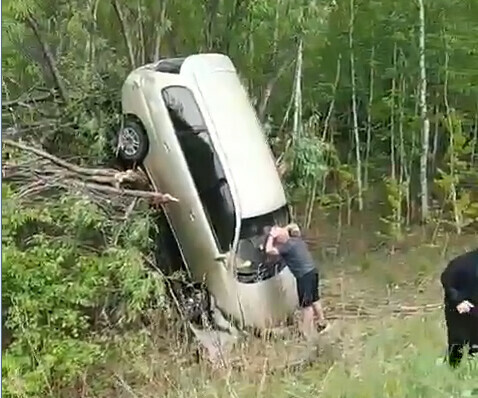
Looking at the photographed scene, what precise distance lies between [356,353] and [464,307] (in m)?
0.19

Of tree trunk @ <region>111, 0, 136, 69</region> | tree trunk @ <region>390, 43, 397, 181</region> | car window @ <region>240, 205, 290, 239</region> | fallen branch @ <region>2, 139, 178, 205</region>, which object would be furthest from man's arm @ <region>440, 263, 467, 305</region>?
tree trunk @ <region>111, 0, 136, 69</region>

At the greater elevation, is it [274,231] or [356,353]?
[274,231]

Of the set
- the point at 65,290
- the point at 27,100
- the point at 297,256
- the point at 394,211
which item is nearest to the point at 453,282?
the point at 394,211

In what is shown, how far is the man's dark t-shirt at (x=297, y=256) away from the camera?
7.68 ft

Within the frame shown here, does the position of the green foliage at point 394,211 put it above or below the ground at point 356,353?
above

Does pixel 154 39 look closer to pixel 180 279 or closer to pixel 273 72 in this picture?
pixel 273 72

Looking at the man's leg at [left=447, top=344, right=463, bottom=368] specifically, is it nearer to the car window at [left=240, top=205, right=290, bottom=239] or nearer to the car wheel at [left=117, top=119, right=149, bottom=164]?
the car window at [left=240, top=205, right=290, bottom=239]

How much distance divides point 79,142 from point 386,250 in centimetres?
54

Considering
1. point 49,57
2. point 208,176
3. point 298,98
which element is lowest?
point 208,176

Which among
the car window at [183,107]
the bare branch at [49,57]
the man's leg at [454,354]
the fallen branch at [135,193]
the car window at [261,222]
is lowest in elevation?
the man's leg at [454,354]

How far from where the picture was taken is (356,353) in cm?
233

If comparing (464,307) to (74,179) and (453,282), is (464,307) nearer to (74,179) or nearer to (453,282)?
(453,282)

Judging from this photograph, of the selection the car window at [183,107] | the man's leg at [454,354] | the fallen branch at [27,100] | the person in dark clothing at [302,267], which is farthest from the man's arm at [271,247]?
the fallen branch at [27,100]

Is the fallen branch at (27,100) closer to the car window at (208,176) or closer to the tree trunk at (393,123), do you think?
the car window at (208,176)
